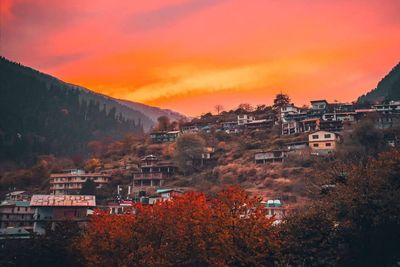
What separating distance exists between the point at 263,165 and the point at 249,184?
6434 millimetres

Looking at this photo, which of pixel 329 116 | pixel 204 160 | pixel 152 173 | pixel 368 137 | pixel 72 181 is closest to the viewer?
pixel 368 137

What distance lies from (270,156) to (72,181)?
134 ft

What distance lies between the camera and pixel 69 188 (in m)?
91.4

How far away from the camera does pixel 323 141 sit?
82062 mm

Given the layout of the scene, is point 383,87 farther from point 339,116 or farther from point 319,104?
point 339,116

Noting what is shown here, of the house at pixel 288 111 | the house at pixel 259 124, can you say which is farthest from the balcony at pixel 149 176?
the house at pixel 288 111

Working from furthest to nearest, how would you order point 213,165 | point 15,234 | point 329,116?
1. point 329,116
2. point 213,165
3. point 15,234

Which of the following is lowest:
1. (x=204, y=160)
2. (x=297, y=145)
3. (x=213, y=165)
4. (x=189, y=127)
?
(x=213, y=165)

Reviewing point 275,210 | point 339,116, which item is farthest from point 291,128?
point 275,210

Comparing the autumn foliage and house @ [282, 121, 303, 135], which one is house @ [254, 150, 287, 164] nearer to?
house @ [282, 121, 303, 135]

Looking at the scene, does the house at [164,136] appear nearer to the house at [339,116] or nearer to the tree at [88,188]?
the tree at [88,188]

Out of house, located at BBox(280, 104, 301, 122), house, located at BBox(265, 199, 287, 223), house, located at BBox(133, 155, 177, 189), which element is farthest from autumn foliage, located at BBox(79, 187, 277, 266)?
house, located at BBox(280, 104, 301, 122)

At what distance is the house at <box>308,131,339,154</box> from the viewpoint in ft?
265

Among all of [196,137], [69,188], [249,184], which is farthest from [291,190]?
[69,188]
